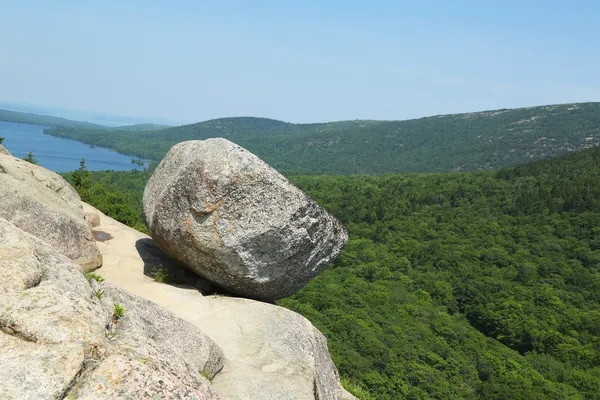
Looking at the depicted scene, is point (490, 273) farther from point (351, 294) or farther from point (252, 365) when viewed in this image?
point (252, 365)

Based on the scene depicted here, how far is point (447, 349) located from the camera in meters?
47.6

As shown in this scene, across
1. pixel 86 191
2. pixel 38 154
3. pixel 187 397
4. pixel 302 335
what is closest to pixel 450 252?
pixel 86 191

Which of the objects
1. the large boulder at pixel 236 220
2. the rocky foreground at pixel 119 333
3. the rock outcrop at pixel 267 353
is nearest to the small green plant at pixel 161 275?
the rocky foreground at pixel 119 333

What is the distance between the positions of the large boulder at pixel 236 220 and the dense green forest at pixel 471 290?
14362 mm

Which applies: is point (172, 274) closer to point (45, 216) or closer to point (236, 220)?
point (236, 220)

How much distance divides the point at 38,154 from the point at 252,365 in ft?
720

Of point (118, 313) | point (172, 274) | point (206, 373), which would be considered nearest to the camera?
point (118, 313)

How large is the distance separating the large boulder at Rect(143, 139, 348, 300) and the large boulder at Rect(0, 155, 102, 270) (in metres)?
2.07

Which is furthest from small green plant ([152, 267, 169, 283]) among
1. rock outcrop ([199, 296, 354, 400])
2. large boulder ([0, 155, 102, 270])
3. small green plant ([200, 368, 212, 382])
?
small green plant ([200, 368, 212, 382])

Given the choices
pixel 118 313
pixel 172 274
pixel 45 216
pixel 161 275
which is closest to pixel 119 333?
pixel 118 313

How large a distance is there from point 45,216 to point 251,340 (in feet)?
21.1

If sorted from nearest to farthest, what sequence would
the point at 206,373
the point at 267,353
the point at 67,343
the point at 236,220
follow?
the point at 67,343 → the point at 206,373 → the point at 267,353 → the point at 236,220

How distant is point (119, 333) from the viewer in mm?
4863

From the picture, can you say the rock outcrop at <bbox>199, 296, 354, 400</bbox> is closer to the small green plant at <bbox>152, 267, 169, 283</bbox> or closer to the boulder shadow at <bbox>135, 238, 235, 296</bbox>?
the boulder shadow at <bbox>135, 238, 235, 296</bbox>
